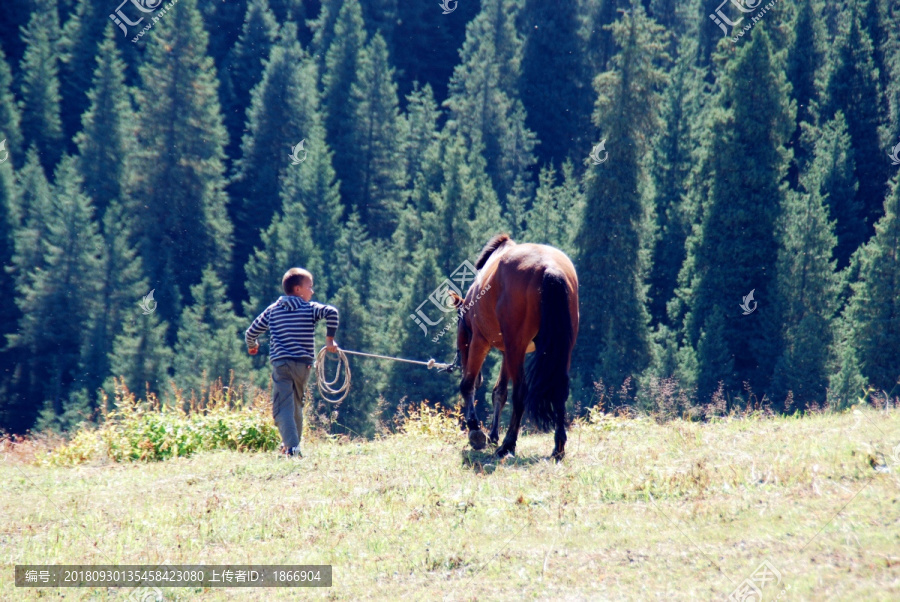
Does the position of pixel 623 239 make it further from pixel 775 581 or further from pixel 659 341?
pixel 775 581

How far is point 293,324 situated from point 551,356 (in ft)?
9.57

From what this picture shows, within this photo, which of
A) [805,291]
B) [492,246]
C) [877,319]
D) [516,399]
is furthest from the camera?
[805,291]

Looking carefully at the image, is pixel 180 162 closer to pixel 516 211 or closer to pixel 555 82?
pixel 516 211

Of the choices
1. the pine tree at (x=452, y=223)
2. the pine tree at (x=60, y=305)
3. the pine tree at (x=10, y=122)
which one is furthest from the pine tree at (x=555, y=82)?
the pine tree at (x=10, y=122)

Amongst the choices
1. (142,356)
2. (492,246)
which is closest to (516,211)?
(142,356)

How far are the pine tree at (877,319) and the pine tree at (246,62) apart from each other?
174 ft

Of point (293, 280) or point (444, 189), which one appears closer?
point (293, 280)

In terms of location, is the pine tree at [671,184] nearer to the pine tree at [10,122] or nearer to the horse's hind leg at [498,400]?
the horse's hind leg at [498,400]

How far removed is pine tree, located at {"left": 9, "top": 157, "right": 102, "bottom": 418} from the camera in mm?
48250

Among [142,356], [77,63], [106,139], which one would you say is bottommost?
[142,356]

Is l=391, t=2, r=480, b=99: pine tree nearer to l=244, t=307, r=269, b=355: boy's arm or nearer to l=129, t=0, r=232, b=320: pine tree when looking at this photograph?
l=129, t=0, r=232, b=320: pine tree

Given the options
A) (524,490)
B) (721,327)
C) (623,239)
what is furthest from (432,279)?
(524,490)

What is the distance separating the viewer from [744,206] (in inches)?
1486

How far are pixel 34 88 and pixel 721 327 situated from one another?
53603 mm
